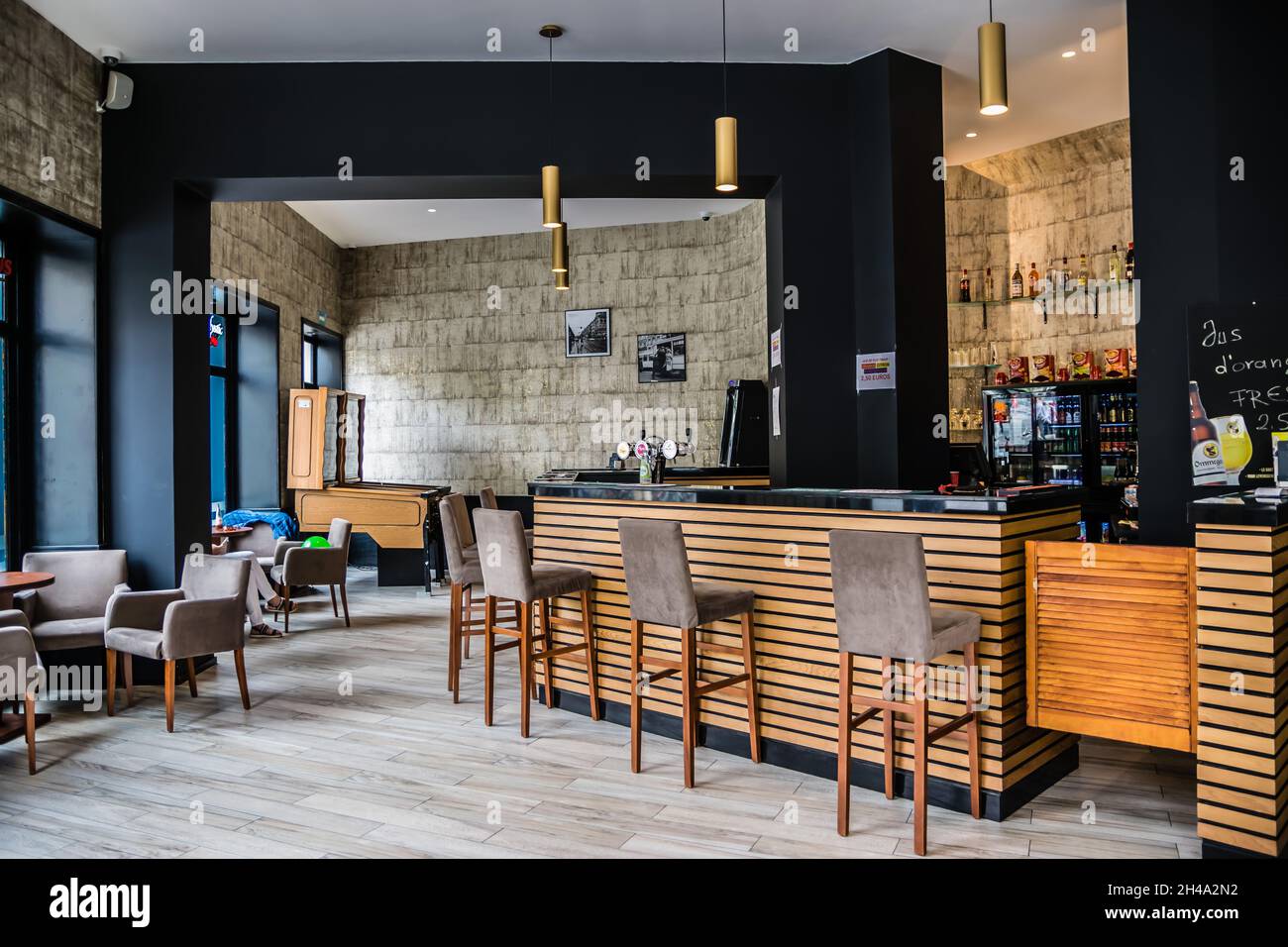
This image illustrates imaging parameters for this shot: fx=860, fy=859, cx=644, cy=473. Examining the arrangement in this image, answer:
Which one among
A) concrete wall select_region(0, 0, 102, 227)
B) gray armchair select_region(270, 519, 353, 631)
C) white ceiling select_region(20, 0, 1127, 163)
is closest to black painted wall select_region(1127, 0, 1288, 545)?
white ceiling select_region(20, 0, 1127, 163)

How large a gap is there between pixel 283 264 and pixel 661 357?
14.6 feet

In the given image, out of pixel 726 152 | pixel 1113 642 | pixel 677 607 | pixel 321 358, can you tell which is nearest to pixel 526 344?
pixel 321 358

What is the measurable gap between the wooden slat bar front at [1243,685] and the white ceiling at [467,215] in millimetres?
7171

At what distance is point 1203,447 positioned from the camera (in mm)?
4363

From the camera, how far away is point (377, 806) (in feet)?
11.6

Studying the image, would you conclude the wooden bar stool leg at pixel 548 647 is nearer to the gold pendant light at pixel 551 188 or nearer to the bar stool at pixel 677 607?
the bar stool at pixel 677 607

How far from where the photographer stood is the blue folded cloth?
8422mm

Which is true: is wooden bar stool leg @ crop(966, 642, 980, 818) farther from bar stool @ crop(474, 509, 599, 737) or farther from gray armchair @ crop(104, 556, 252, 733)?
gray armchair @ crop(104, 556, 252, 733)

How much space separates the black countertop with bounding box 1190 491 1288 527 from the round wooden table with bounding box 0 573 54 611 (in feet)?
17.5

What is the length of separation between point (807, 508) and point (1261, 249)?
2734mm

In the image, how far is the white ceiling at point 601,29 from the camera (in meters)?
5.12

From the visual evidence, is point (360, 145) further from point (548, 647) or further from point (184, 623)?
point (548, 647)
